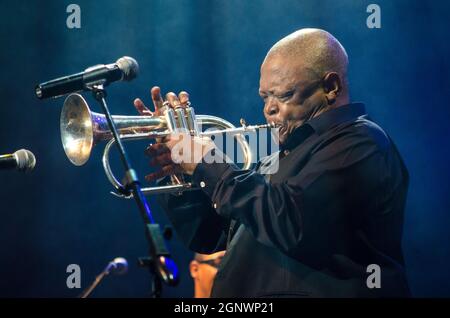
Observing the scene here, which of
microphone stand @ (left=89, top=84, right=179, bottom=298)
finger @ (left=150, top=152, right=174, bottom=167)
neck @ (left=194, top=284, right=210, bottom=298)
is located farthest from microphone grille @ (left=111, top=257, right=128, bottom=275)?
neck @ (left=194, top=284, right=210, bottom=298)

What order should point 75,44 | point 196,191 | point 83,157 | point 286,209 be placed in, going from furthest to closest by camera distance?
1. point 75,44
2. point 196,191
3. point 83,157
4. point 286,209

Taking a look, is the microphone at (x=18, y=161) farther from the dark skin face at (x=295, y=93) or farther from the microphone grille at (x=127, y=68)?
the dark skin face at (x=295, y=93)

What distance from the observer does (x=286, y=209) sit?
2729 mm

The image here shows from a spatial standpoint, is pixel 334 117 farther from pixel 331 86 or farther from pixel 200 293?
pixel 200 293

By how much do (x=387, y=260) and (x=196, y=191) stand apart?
1.08 m

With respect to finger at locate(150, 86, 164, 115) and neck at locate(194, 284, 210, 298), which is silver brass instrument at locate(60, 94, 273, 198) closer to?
finger at locate(150, 86, 164, 115)

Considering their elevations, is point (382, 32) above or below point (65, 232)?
above

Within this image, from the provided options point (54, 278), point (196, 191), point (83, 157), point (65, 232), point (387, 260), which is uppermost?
point (83, 157)

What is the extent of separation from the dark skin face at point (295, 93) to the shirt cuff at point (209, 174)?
44 cm

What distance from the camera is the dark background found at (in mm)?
4973

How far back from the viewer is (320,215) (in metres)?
2.73

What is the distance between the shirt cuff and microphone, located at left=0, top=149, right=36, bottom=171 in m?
0.81
